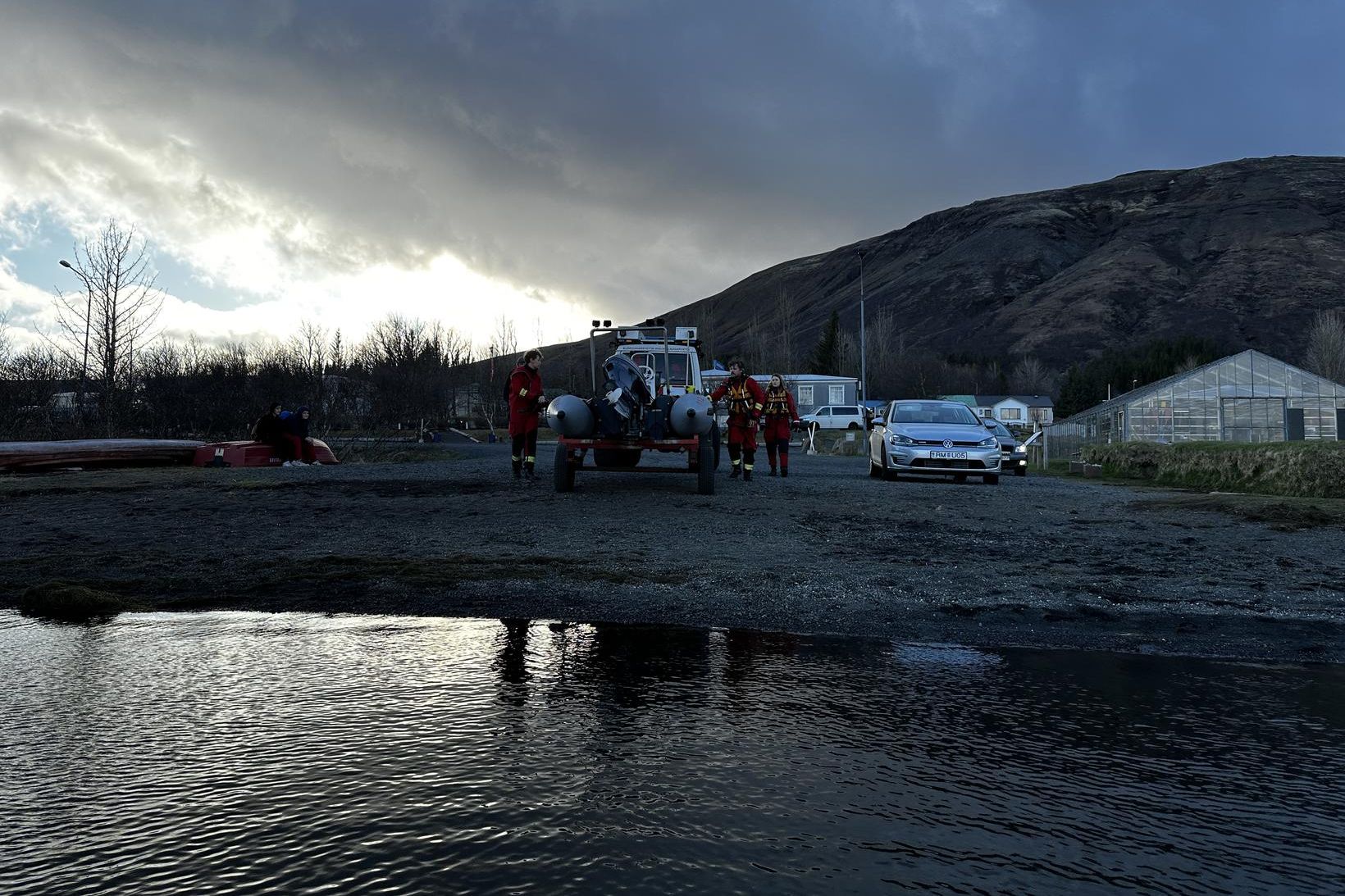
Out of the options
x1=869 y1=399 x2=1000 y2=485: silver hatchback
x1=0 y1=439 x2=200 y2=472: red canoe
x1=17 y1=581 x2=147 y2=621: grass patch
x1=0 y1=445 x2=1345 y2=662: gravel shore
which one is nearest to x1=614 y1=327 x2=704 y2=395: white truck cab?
x1=0 y1=445 x2=1345 y2=662: gravel shore

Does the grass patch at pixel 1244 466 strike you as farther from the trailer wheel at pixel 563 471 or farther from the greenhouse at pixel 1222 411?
the trailer wheel at pixel 563 471

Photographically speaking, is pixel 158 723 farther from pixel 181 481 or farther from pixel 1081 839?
pixel 181 481

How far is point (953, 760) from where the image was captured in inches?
140

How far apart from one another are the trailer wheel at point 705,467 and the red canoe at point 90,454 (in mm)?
13645

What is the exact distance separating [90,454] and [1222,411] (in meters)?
31.8

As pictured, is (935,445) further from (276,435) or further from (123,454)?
(123,454)

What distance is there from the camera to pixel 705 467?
13.9 meters

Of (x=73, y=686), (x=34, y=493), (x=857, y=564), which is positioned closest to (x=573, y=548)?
(x=857, y=564)

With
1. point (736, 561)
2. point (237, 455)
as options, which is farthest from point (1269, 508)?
point (237, 455)

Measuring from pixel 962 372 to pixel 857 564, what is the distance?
585ft

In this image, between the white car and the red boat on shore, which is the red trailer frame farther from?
the white car

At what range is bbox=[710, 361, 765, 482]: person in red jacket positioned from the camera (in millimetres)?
17797

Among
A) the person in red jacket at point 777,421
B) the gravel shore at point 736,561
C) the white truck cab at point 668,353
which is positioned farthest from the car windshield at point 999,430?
the gravel shore at point 736,561

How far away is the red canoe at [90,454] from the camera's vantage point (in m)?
20.1
